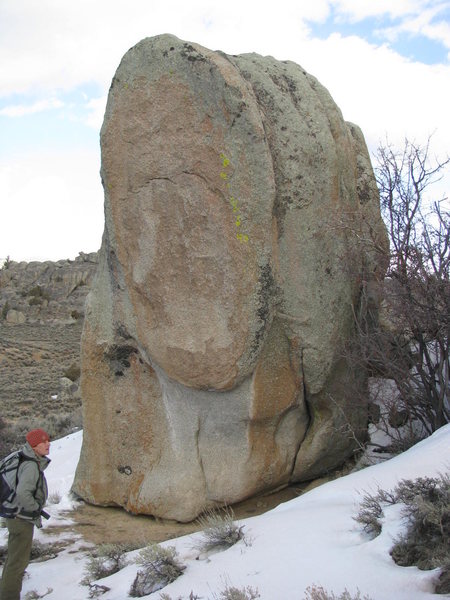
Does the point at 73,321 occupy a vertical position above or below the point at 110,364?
above

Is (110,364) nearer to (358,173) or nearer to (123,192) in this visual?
(123,192)

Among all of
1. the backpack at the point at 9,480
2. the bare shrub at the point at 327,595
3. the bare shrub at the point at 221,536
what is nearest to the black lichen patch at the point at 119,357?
the backpack at the point at 9,480

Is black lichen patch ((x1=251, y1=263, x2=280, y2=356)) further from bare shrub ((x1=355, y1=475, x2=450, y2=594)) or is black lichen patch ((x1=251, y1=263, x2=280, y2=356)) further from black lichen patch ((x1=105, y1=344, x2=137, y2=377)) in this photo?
bare shrub ((x1=355, y1=475, x2=450, y2=594))

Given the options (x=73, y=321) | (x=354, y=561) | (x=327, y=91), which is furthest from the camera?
(x=73, y=321)

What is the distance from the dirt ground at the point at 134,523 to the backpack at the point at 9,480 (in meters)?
1.82

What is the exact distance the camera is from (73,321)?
3281 cm

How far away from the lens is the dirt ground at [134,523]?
261 inches

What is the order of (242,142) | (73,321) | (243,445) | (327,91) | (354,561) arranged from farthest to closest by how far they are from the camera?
(73,321) < (327,91) < (243,445) < (242,142) < (354,561)

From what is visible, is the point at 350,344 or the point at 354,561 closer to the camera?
the point at 354,561

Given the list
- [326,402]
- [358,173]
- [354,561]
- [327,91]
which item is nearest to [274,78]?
[327,91]

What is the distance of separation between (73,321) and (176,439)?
26.7m

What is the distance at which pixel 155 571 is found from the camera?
15.1 feet

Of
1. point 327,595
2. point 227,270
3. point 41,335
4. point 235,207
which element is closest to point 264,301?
point 227,270

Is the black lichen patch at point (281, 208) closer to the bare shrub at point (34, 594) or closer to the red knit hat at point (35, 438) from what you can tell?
the red knit hat at point (35, 438)
